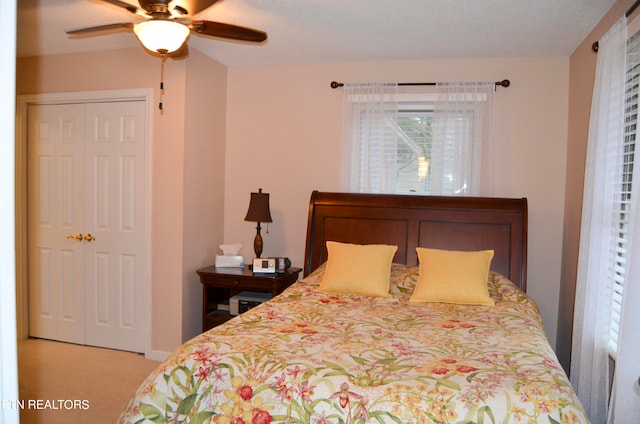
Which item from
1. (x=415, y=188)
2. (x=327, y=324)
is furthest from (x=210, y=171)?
(x=327, y=324)

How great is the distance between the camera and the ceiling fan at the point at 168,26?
7.61 ft

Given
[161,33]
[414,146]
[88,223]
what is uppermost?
[161,33]

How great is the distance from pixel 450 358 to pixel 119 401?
2.28 m

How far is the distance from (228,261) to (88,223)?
1238mm

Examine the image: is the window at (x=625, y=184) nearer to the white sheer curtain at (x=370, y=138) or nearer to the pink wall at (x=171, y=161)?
the white sheer curtain at (x=370, y=138)

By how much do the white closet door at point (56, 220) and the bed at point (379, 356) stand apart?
84.5 inches

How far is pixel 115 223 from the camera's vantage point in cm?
416

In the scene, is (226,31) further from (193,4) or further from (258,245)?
(258,245)

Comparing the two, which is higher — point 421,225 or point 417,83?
point 417,83

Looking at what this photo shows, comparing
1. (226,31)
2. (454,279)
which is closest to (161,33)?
(226,31)

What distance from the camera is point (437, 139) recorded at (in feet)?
13.2

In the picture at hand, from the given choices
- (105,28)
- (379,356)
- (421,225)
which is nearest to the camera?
(379,356)

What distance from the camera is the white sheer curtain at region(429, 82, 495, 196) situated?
12.9 feet

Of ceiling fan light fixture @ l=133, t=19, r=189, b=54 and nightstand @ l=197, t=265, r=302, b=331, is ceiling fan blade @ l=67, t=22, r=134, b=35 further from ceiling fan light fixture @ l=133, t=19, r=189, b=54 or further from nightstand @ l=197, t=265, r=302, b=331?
nightstand @ l=197, t=265, r=302, b=331
